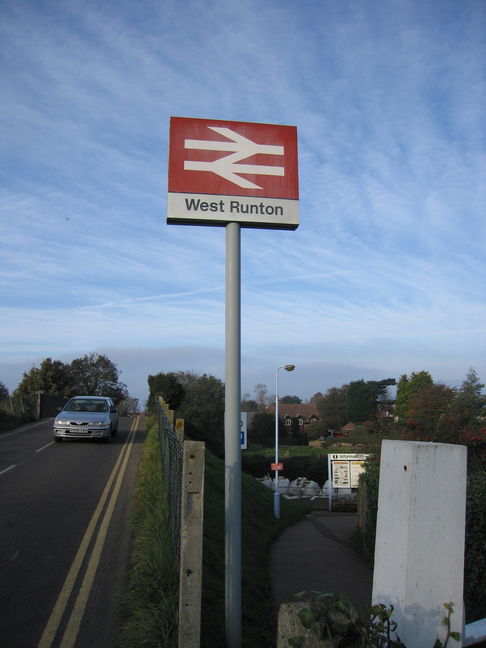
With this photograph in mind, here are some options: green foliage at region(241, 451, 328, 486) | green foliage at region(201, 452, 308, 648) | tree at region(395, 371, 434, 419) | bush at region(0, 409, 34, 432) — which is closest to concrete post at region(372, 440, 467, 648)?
green foliage at region(201, 452, 308, 648)

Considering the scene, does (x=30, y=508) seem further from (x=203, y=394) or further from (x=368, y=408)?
(x=368, y=408)

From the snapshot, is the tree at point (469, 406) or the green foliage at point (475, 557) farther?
the tree at point (469, 406)

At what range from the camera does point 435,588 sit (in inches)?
108

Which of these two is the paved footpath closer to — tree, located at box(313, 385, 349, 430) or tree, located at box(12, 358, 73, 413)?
tree, located at box(12, 358, 73, 413)

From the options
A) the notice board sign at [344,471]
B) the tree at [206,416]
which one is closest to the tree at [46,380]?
the tree at [206,416]

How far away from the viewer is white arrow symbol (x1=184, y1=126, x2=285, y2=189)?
478 centimetres

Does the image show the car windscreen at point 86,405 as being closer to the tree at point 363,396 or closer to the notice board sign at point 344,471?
the notice board sign at point 344,471

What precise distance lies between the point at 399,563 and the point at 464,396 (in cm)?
1011

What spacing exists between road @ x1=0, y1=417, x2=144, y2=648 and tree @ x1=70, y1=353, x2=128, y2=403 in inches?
2144

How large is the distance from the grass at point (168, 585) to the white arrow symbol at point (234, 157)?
3618 mm

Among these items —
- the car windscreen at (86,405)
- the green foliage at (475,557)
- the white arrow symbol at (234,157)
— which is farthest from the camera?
the car windscreen at (86,405)

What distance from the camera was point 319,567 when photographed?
9.84 meters

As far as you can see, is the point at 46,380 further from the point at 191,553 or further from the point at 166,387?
the point at 191,553

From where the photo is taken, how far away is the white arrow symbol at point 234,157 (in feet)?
15.7
